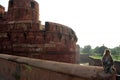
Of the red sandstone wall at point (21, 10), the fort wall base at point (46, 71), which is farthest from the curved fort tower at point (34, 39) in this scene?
the fort wall base at point (46, 71)

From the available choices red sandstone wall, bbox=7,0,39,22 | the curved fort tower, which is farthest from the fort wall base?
red sandstone wall, bbox=7,0,39,22

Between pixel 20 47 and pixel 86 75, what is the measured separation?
6.35m

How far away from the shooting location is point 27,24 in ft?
26.7

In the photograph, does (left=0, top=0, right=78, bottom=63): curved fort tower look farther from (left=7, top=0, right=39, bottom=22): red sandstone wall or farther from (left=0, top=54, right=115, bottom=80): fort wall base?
(left=0, top=54, right=115, bottom=80): fort wall base

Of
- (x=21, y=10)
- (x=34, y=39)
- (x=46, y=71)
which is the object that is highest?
(x=21, y=10)

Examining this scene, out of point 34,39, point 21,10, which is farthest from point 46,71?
point 21,10

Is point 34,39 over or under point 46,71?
over

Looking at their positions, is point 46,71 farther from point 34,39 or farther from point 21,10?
point 21,10

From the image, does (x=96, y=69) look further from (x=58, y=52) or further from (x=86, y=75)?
(x=58, y=52)

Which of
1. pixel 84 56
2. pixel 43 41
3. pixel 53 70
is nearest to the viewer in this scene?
pixel 53 70

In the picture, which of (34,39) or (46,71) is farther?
(34,39)

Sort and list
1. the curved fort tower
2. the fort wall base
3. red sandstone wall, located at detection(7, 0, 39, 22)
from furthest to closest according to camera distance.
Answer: red sandstone wall, located at detection(7, 0, 39, 22) < the curved fort tower < the fort wall base

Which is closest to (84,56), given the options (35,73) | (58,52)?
(58,52)

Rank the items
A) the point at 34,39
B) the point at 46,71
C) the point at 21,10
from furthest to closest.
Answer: the point at 21,10 < the point at 34,39 < the point at 46,71
